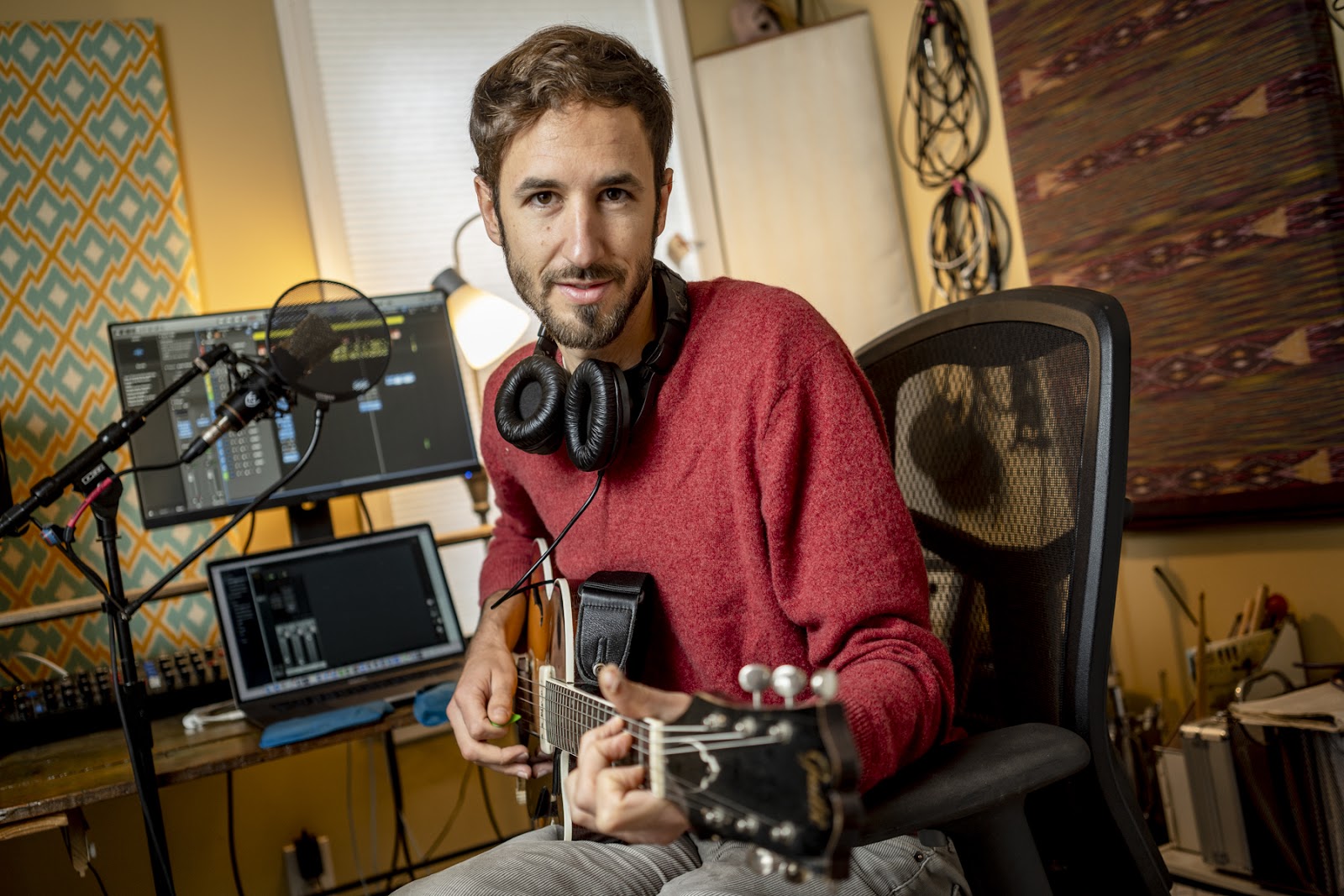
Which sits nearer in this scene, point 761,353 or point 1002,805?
point 1002,805

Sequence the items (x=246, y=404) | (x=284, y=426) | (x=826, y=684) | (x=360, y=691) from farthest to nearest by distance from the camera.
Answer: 1. (x=284, y=426)
2. (x=360, y=691)
3. (x=246, y=404)
4. (x=826, y=684)

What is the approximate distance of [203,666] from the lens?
7.03 feet

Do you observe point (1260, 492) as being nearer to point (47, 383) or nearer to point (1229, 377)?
point (1229, 377)

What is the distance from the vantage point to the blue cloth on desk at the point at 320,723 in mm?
1724

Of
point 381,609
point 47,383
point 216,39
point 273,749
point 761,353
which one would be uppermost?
point 216,39

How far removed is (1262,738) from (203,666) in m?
2.10

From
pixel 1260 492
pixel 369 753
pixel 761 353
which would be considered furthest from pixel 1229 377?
pixel 369 753

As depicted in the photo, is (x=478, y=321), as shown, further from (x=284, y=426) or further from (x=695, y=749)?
(x=695, y=749)

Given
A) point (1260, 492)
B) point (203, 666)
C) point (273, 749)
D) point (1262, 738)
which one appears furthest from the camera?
point (1260, 492)

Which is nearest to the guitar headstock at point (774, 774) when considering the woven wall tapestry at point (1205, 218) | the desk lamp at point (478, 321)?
the desk lamp at point (478, 321)

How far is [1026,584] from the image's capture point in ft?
3.61

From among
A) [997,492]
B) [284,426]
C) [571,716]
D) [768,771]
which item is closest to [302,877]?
[284,426]

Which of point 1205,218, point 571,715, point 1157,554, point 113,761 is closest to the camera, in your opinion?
point 571,715

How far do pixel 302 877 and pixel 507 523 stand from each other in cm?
148
